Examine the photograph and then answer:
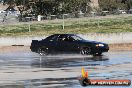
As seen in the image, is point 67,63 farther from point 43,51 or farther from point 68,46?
point 43,51

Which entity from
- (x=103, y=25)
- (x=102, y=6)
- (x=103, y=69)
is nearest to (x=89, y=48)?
(x=103, y=69)

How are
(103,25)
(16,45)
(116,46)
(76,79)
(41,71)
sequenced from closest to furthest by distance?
(76,79)
(41,71)
(116,46)
(16,45)
(103,25)

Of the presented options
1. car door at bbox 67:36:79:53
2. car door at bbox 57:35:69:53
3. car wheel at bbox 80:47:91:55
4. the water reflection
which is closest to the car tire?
car door at bbox 57:35:69:53

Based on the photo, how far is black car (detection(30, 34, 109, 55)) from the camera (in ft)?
100

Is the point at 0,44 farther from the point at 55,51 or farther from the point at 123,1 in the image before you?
the point at 123,1

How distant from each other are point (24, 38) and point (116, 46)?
25.0 ft

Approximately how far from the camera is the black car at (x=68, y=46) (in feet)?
100

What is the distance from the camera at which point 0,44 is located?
132 ft

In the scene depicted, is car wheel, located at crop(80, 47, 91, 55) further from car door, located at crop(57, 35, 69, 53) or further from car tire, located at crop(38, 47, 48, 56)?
car tire, located at crop(38, 47, 48, 56)

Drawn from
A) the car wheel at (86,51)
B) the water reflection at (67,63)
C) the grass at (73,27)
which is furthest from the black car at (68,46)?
the grass at (73,27)

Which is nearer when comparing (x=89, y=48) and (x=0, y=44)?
(x=89, y=48)

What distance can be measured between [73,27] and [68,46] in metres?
14.7

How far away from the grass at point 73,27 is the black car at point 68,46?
10726 millimetres

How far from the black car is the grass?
10.7m
